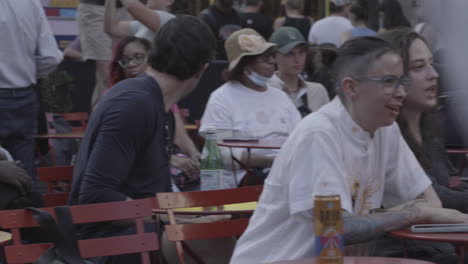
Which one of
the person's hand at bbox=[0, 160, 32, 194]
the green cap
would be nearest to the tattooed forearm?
the person's hand at bbox=[0, 160, 32, 194]

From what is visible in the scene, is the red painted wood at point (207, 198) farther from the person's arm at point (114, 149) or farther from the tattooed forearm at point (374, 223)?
the tattooed forearm at point (374, 223)

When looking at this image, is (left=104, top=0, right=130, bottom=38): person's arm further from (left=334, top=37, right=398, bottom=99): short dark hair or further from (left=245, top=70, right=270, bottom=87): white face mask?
(left=334, top=37, right=398, bottom=99): short dark hair

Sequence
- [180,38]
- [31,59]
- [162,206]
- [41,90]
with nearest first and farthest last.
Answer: [162,206] < [180,38] < [31,59] < [41,90]

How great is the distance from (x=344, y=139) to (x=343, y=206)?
27 cm

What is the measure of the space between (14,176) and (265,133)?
2314 millimetres

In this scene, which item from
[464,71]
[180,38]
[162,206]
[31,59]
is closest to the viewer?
[464,71]

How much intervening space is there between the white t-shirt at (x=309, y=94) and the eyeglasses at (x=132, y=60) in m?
1.67

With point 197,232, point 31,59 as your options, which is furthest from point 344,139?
point 31,59

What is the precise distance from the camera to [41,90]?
31.2 ft

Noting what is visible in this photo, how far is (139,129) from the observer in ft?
13.1

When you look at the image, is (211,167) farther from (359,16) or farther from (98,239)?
(359,16)

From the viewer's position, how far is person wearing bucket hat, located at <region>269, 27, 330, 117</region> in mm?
7465

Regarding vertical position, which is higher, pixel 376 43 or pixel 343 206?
pixel 376 43

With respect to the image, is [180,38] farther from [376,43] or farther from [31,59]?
[31,59]
